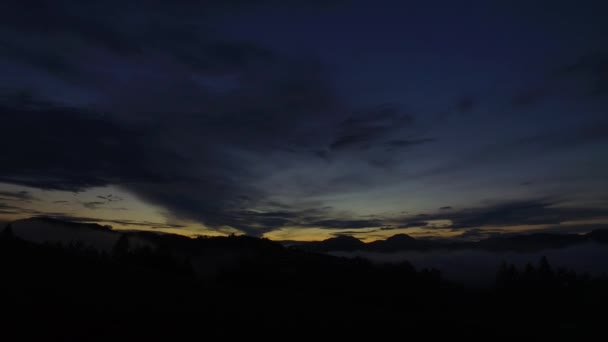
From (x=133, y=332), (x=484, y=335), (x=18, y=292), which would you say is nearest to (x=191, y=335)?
(x=133, y=332)

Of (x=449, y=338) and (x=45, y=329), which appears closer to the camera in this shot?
(x=45, y=329)

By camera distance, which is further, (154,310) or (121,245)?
(121,245)

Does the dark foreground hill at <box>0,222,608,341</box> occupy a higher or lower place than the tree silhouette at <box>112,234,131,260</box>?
lower

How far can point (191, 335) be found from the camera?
15.0m

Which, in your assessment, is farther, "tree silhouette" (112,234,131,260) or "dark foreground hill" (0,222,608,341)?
"tree silhouette" (112,234,131,260)

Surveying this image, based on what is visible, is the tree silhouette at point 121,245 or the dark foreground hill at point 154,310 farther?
the tree silhouette at point 121,245

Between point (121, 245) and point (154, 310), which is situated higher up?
point (121, 245)

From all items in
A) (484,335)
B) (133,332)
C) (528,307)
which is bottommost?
(528,307)

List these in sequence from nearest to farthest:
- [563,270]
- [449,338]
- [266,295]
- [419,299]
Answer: [449,338], [266,295], [419,299], [563,270]

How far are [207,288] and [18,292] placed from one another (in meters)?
10.1

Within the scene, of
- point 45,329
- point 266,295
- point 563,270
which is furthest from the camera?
point 563,270

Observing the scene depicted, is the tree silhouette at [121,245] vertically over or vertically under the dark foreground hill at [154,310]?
over

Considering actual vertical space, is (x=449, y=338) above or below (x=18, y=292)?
below

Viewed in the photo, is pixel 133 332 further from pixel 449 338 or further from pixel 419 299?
pixel 419 299
